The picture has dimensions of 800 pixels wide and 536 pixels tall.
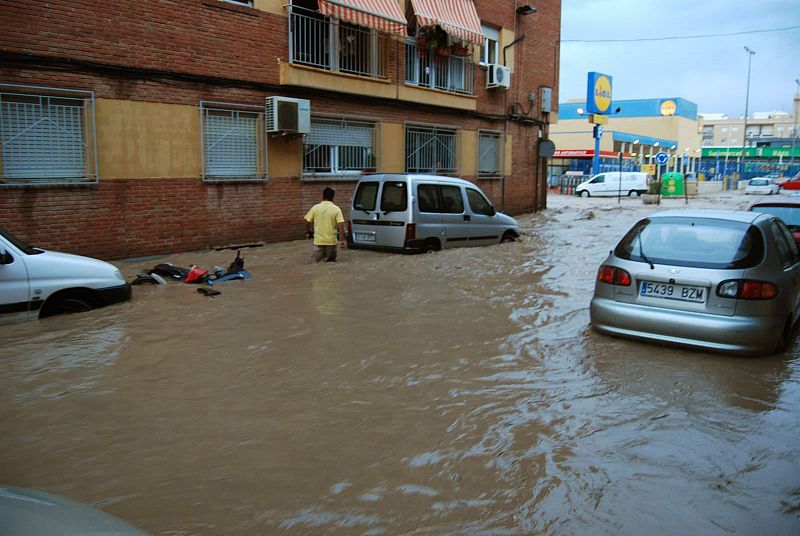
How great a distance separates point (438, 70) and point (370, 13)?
4073 millimetres

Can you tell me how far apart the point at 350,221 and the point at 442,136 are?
7567 mm

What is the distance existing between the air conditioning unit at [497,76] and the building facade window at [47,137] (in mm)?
12598

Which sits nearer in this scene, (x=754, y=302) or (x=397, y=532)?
(x=397, y=532)

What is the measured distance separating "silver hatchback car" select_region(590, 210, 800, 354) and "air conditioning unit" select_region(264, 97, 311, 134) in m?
8.13

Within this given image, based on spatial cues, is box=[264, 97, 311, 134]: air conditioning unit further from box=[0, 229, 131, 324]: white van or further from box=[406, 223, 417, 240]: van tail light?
box=[0, 229, 131, 324]: white van

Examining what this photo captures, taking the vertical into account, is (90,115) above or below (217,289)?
above

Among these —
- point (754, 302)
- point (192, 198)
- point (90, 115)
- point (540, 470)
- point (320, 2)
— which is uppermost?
point (320, 2)

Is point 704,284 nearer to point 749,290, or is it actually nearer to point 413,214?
point 749,290

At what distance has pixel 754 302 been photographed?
580 centimetres

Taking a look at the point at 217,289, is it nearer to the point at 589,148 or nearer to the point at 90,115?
the point at 90,115

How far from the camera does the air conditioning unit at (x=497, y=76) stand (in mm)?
19766

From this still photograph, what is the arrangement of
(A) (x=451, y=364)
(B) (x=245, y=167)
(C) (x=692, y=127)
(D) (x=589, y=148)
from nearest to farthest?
(A) (x=451, y=364) < (B) (x=245, y=167) < (D) (x=589, y=148) < (C) (x=692, y=127)

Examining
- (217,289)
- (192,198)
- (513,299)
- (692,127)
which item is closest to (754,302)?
(513,299)

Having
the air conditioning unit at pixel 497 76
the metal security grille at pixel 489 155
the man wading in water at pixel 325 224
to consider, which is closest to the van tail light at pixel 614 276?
the man wading in water at pixel 325 224
